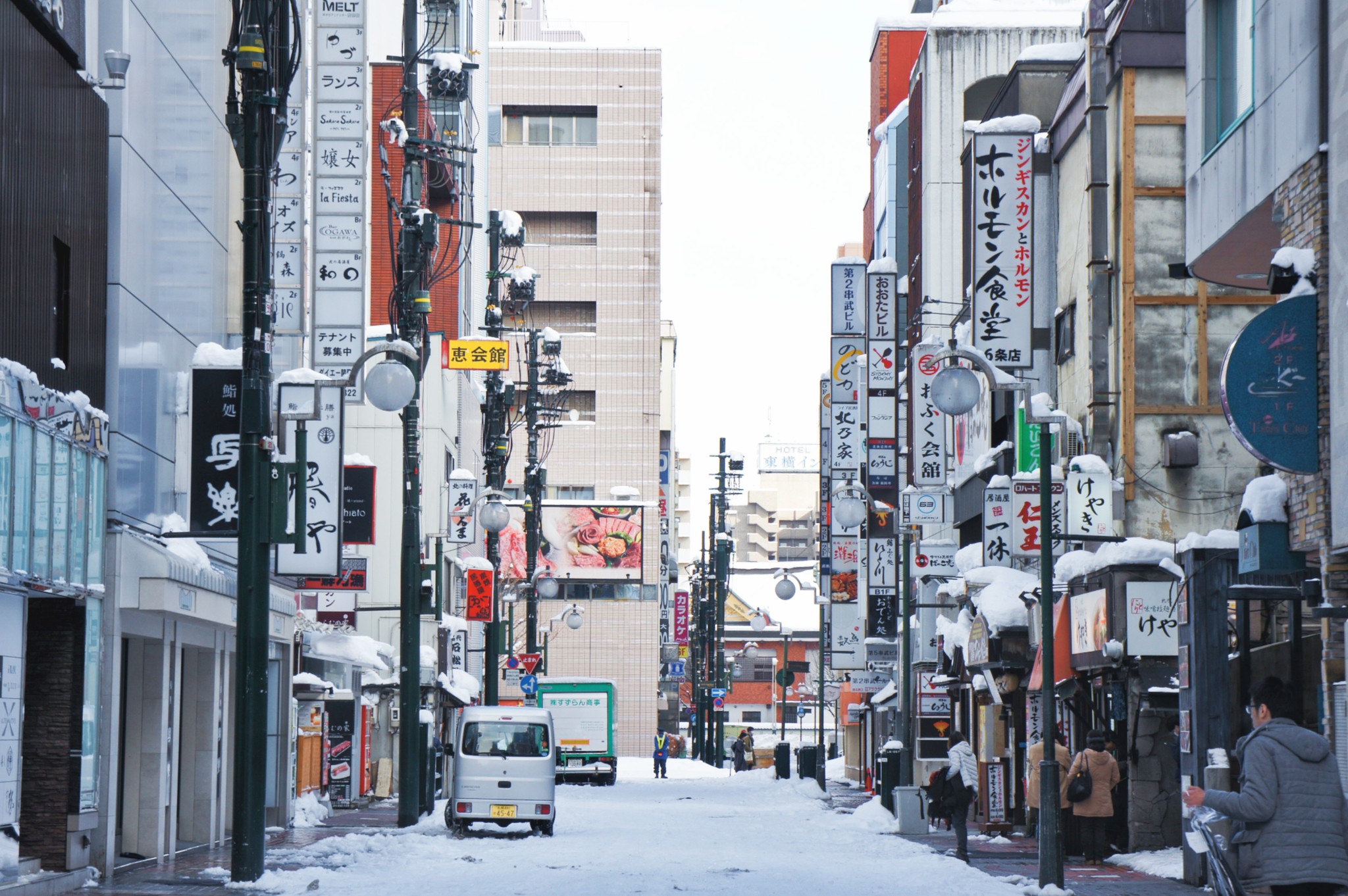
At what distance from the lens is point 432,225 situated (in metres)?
28.9

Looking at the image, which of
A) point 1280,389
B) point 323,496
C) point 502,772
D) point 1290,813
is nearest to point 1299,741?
point 1290,813

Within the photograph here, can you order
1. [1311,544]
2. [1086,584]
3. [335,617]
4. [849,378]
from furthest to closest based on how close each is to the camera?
[849,378], [335,617], [1086,584], [1311,544]

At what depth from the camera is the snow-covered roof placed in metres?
17.0

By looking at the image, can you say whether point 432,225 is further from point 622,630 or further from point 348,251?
point 622,630

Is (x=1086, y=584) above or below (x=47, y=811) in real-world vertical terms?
above

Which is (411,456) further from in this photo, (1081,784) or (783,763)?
(783,763)

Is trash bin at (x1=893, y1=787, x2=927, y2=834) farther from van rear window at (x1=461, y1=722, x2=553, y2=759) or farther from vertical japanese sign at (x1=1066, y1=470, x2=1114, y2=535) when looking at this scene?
vertical japanese sign at (x1=1066, y1=470, x2=1114, y2=535)

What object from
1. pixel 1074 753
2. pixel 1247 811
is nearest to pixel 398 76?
pixel 1074 753

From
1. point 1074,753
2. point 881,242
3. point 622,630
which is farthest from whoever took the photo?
point 622,630

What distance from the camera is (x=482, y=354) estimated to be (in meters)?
43.4

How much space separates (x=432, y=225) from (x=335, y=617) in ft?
44.1

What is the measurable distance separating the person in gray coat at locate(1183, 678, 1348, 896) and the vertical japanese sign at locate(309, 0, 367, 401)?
20.8m

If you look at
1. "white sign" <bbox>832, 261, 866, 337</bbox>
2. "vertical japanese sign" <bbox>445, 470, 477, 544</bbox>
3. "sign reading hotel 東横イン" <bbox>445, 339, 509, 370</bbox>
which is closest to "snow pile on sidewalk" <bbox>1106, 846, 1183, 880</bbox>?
"sign reading hotel 東横イン" <bbox>445, 339, 509, 370</bbox>

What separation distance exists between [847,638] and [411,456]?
29.8m
